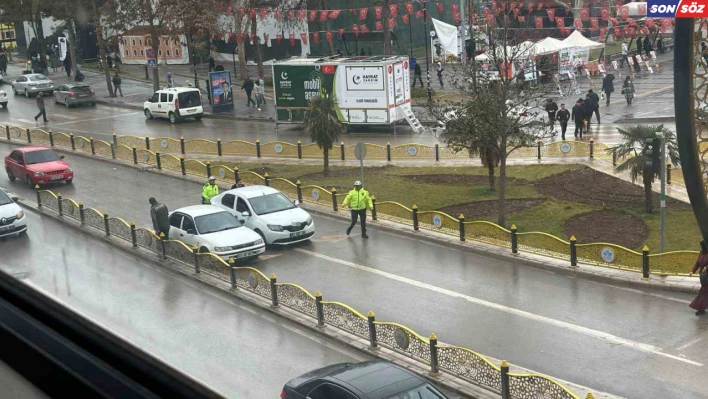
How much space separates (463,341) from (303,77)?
76.9 feet

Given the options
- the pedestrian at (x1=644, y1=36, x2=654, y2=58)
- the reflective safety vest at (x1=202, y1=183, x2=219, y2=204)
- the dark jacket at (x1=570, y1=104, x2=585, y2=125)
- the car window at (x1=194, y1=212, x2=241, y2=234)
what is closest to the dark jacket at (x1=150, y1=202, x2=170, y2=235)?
the car window at (x1=194, y1=212, x2=241, y2=234)

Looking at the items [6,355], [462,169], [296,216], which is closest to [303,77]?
[462,169]

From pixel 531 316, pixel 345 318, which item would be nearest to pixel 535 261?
pixel 531 316

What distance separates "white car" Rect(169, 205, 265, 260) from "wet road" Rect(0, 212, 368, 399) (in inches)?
40.1

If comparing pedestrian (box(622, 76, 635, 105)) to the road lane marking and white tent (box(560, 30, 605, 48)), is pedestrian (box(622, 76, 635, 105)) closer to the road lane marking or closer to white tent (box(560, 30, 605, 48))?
white tent (box(560, 30, 605, 48))

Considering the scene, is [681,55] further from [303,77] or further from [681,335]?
[303,77]

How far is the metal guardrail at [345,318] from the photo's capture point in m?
10.9

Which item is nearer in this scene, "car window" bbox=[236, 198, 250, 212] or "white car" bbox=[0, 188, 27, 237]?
"white car" bbox=[0, 188, 27, 237]

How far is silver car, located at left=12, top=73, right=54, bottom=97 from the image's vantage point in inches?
1781

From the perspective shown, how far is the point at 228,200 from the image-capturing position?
67.7 feet

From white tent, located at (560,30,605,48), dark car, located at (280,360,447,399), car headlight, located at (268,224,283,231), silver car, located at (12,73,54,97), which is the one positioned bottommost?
car headlight, located at (268,224,283,231)

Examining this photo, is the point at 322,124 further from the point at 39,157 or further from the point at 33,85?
the point at 33,85

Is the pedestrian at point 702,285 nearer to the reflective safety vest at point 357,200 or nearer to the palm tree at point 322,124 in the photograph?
the reflective safety vest at point 357,200

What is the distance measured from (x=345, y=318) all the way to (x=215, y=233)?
17.9ft
